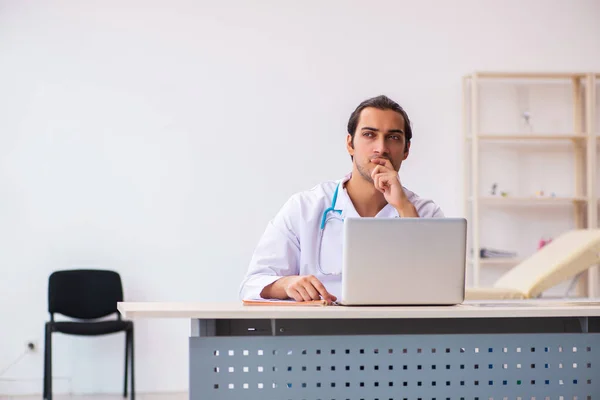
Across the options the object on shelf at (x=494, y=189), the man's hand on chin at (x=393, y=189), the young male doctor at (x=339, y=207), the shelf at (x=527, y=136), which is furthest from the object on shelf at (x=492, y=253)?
the man's hand on chin at (x=393, y=189)

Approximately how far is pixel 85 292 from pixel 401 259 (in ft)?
11.2

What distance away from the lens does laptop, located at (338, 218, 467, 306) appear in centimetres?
197

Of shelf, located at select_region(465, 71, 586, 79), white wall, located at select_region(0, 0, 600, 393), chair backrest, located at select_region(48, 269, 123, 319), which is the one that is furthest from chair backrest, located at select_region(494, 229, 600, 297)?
chair backrest, located at select_region(48, 269, 123, 319)

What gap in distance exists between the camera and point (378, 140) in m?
2.67

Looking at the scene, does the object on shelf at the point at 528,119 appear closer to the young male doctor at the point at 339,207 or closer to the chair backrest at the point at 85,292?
the young male doctor at the point at 339,207

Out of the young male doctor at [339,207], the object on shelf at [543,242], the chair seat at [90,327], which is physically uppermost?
the young male doctor at [339,207]

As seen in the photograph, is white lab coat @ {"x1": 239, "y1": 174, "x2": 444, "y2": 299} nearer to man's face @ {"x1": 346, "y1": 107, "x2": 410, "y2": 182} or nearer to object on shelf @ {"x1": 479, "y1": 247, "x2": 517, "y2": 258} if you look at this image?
man's face @ {"x1": 346, "y1": 107, "x2": 410, "y2": 182}

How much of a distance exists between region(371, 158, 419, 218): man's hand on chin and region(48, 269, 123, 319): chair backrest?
9.32 ft

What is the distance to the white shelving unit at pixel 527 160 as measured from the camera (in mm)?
5438

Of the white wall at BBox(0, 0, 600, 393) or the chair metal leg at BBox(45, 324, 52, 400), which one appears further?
the white wall at BBox(0, 0, 600, 393)

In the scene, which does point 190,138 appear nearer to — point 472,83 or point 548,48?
point 472,83

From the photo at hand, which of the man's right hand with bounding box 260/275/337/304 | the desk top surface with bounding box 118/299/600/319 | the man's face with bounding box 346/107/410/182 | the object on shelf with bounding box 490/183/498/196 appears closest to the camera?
the desk top surface with bounding box 118/299/600/319

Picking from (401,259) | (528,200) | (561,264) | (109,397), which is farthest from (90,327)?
(401,259)

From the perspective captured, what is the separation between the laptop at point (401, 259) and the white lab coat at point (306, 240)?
62 cm
